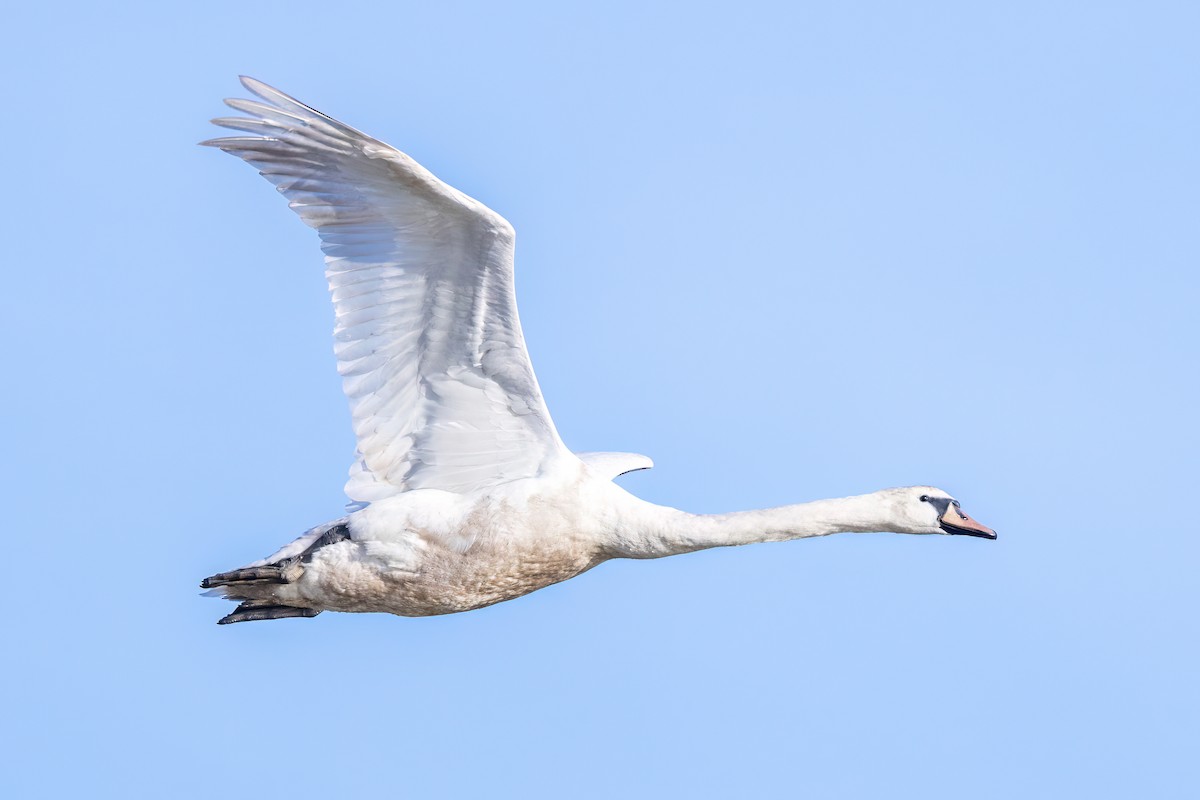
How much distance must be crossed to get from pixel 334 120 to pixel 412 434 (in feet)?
9.56

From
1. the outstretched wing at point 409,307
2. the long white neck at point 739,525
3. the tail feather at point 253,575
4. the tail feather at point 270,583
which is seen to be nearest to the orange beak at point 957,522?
the long white neck at point 739,525

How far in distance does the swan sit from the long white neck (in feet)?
0.04

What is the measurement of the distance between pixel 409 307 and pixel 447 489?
5.44 feet

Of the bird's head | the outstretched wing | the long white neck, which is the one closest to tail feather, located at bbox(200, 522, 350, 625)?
the outstretched wing

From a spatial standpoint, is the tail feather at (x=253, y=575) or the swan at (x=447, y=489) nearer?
the swan at (x=447, y=489)

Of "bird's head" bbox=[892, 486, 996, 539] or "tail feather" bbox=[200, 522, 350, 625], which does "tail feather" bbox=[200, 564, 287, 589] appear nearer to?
"tail feather" bbox=[200, 522, 350, 625]

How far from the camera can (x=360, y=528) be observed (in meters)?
16.3

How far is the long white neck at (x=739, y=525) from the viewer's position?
52.6 ft

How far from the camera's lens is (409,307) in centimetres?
1578

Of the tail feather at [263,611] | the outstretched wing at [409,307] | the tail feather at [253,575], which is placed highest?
the outstretched wing at [409,307]

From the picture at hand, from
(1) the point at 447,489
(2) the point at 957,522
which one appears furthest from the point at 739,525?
(1) the point at 447,489

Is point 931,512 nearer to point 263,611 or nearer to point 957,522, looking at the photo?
point 957,522

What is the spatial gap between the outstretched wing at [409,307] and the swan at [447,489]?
0.02 meters

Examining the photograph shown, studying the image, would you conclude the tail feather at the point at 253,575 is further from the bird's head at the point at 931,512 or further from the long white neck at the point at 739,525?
the bird's head at the point at 931,512
